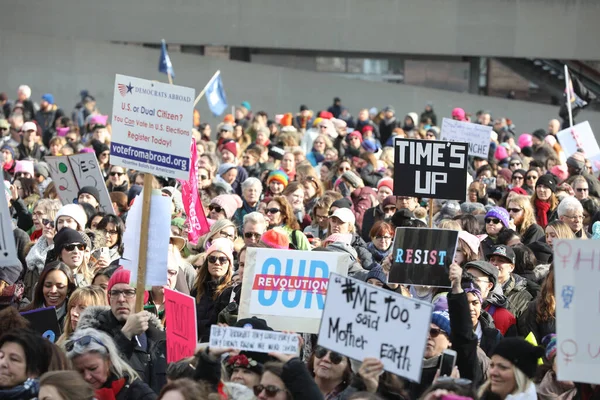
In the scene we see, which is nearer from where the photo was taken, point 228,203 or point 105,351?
point 105,351

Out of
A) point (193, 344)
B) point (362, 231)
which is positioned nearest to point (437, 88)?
point (362, 231)

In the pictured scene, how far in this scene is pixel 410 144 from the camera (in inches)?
384

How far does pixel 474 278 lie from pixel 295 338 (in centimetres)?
277

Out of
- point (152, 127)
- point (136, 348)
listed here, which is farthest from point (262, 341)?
point (152, 127)

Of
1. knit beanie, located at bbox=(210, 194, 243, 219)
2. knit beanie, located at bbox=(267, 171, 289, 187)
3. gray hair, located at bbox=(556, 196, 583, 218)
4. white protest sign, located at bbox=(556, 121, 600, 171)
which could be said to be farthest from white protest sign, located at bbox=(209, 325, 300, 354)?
white protest sign, located at bbox=(556, 121, 600, 171)

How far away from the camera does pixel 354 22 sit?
1262 inches

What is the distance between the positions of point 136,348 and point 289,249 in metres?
1.41

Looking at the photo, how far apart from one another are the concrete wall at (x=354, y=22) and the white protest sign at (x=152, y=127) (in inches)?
937

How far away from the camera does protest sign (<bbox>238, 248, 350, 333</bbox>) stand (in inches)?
313

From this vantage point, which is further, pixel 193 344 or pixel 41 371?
pixel 193 344

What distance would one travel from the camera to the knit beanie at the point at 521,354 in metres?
6.27

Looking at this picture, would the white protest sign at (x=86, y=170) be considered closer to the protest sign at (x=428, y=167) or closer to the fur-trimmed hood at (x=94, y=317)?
the protest sign at (x=428, y=167)

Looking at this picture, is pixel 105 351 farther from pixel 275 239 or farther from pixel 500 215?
pixel 500 215

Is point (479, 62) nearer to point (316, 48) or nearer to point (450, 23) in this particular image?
point (450, 23)
